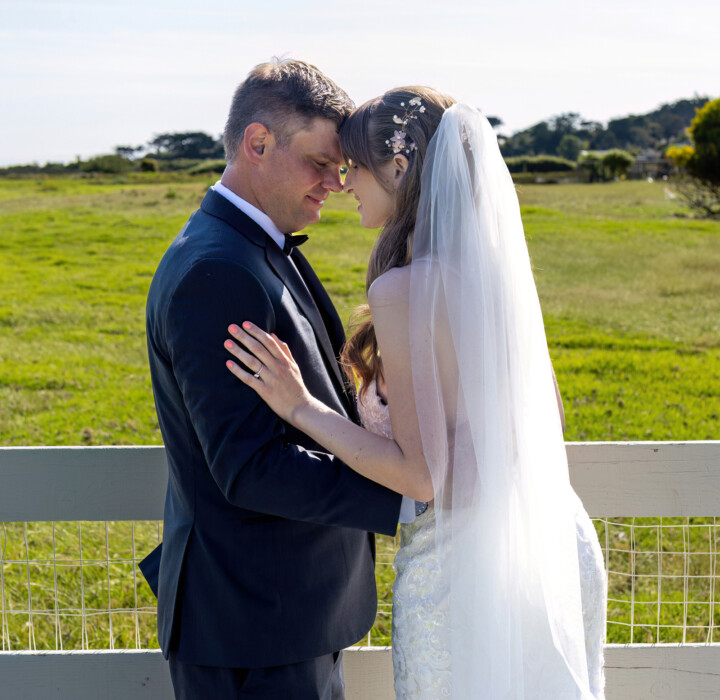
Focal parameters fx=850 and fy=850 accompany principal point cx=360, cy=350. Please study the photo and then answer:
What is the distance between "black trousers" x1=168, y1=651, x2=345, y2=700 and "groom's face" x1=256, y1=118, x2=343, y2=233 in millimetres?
1276

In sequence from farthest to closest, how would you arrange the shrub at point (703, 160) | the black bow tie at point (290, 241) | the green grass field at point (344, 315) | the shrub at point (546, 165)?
the shrub at point (546, 165) < the shrub at point (703, 160) < the green grass field at point (344, 315) < the black bow tie at point (290, 241)

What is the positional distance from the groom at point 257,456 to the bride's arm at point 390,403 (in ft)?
0.14

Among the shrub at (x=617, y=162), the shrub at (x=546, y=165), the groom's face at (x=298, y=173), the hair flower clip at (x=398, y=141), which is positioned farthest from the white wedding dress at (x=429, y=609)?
the shrub at (x=546, y=165)

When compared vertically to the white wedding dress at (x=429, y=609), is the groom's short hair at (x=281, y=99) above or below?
above

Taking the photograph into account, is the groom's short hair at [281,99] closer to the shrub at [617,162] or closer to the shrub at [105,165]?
the shrub at [105,165]

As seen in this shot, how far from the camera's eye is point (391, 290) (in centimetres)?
231

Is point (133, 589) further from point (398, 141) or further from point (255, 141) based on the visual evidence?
point (398, 141)

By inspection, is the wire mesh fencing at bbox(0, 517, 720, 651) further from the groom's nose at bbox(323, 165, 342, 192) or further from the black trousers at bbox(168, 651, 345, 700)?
the groom's nose at bbox(323, 165, 342, 192)

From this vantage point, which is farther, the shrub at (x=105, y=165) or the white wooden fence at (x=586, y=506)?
the shrub at (x=105, y=165)

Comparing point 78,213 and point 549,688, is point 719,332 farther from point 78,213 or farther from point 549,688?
point 78,213

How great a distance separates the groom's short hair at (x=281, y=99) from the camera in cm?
242

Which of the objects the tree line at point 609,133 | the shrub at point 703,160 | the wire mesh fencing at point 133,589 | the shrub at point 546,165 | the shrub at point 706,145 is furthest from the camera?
the tree line at point 609,133

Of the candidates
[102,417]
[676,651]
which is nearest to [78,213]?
[102,417]

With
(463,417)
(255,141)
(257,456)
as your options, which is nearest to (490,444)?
(463,417)
